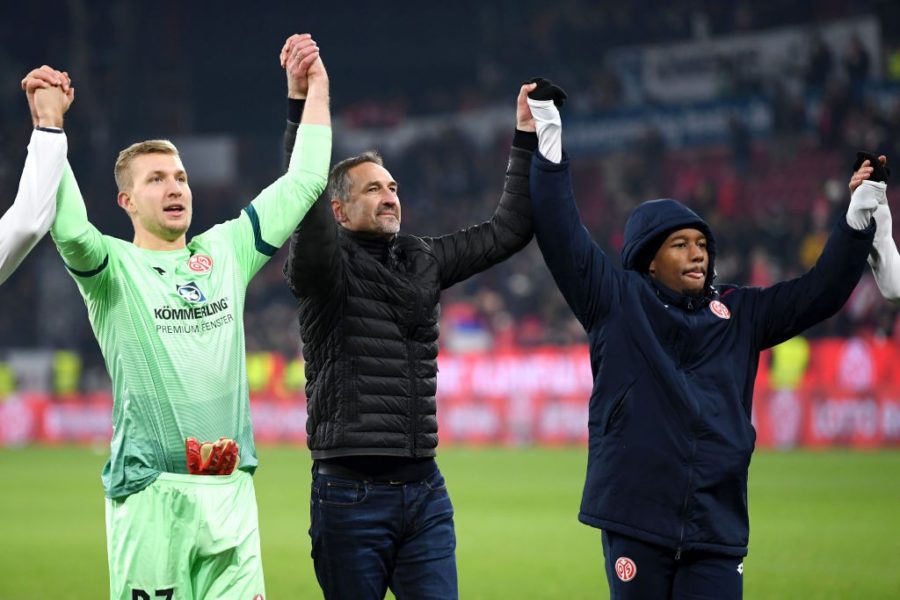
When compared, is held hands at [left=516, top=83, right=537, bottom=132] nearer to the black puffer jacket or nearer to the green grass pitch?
the black puffer jacket

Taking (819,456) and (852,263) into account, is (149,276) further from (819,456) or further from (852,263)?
(819,456)

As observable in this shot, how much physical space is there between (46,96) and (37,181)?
13.1 inches

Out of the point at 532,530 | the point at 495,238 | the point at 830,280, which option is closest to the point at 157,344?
the point at 495,238

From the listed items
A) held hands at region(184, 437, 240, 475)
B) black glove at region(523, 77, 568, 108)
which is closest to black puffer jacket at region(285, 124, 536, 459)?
black glove at region(523, 77, 568, 108)

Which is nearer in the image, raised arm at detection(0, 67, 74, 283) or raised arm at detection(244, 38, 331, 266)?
raised arm at detection(0, 67, 74, 283)

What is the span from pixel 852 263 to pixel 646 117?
26021 mm

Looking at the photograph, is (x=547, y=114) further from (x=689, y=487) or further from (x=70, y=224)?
(x=70, y=224)

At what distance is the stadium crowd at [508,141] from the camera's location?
25.2 m

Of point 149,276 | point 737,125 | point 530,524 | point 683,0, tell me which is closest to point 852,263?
point 149,276

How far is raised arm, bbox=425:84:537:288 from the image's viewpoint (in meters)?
5.56

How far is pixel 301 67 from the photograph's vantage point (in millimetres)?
5102

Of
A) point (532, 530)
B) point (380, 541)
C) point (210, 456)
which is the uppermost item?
point (210, 456)

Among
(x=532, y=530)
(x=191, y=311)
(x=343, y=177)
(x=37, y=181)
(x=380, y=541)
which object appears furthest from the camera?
(x=532, y=530)

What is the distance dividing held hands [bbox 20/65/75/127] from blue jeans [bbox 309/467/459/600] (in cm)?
170
